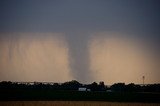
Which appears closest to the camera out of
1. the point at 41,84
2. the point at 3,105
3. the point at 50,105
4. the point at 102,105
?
the point at 3,105

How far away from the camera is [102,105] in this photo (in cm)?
5566

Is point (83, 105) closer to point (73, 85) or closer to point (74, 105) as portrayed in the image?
point (74, 105)

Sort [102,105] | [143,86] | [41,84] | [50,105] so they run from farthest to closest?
[41,84] → [143,86] → [102,105] → [50,105]

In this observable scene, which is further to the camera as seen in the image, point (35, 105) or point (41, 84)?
point (41, 84)

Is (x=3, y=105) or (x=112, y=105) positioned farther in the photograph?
(x=112, y=105)

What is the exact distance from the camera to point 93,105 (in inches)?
2205

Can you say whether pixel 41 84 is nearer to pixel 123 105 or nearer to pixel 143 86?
pixel 143 86

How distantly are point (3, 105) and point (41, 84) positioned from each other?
13613cm

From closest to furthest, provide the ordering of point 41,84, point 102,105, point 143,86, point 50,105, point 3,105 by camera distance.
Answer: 1. point 3,105
2. point 50,105
3. point 102,105
4. point 143,86
5. point 41,84

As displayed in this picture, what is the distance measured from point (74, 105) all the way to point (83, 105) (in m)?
2.08

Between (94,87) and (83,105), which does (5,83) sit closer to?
(94,87)

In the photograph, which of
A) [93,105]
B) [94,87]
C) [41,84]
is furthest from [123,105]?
[41,84]

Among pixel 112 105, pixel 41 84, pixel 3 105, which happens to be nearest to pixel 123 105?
pixel 112 105

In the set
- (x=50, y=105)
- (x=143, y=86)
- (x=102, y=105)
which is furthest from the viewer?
(x=143, y=86)
